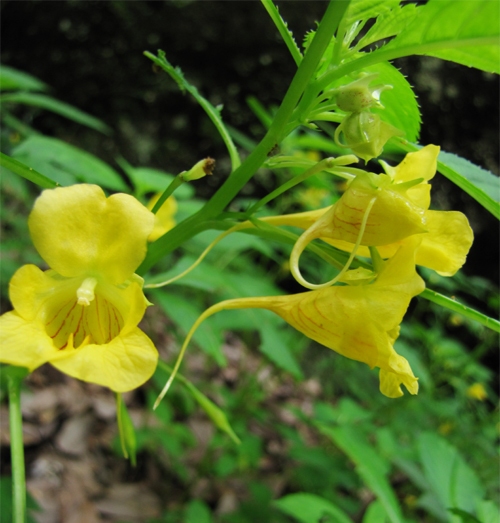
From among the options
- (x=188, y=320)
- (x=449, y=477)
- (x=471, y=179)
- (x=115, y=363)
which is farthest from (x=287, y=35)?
(x=449, y=477)

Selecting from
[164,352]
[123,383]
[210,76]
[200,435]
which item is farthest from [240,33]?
[123,383]

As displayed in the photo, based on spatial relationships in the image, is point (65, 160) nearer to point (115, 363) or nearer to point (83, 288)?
point (83, 288)

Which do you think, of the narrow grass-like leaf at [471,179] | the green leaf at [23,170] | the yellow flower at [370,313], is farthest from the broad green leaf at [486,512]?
the green leaf at [23,170]

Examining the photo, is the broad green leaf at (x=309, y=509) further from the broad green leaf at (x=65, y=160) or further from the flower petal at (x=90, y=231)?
the broad green leaf at (x=65, y=160)

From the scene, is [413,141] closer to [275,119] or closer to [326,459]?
[275,119]

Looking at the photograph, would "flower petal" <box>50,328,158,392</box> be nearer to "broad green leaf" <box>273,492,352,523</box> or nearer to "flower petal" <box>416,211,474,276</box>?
"flower petal" <box>416,211,474,276</box>

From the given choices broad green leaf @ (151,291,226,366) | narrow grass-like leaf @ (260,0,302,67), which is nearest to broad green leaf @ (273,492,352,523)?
broad green leaf @ (151,291,226,366)
